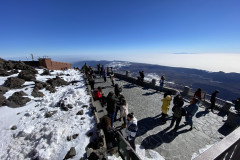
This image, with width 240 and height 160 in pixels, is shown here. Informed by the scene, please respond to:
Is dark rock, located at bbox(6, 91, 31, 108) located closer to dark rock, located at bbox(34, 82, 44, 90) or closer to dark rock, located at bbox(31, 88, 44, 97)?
dark rock, located at bbox(31, 88, 44, 97)

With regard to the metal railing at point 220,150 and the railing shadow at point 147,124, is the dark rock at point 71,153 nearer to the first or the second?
the railing shadow at point 147,124

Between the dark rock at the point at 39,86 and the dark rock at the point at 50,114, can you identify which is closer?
the dark rock at the point at 50,114

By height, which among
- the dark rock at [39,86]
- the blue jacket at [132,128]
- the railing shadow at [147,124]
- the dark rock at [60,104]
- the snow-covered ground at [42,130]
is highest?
the blue jacket at [132,128]

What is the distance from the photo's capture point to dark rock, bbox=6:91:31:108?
819cm

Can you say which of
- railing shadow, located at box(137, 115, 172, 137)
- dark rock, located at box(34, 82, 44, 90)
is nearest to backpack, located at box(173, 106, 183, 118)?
railing shadow, located at box(137, 115, 172, 137)

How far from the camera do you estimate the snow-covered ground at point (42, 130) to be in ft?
16.1

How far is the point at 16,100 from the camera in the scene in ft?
28.1

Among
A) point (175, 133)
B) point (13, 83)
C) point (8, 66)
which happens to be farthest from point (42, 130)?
point (8, 66)

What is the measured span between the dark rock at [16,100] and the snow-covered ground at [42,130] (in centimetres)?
33

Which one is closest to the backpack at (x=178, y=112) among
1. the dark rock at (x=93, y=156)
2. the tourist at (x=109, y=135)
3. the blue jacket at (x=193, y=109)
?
the blue jacket at (x=193, y=109)

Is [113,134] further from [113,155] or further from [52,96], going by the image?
[52,96]

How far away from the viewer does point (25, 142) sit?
560 cm

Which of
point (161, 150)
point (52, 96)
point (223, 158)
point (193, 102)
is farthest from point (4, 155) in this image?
point (193, 102)

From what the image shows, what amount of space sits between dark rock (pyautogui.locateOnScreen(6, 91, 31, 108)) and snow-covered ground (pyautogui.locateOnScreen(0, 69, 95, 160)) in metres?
0.33
